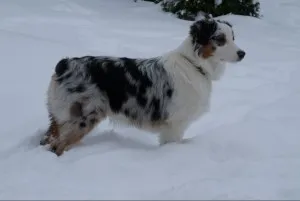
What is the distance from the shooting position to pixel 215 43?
15.1ft

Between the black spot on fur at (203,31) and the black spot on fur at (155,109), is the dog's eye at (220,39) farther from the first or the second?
the black spot on fur at (155,109)

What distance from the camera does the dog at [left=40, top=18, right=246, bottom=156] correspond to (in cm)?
448

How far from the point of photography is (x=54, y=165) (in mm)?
4020

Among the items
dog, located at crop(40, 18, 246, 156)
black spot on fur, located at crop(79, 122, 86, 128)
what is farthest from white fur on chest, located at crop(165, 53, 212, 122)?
black spot on fur, located at crop(79, 122, 86, 128)

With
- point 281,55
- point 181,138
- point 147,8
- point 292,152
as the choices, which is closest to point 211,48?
point 181,138

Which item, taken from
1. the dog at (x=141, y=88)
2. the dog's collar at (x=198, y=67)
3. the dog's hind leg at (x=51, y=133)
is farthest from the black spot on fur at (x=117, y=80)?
the dog's hind leg at (x=51, y=133)

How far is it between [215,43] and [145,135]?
1.36 meters

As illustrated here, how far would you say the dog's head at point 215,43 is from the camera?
457 cm

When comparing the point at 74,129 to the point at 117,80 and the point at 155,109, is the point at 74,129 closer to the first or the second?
the point at 117,80

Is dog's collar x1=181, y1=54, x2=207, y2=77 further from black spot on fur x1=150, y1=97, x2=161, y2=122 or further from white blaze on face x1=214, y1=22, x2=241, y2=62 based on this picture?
black spot on fur x1=150, y1=97, x2=161, y2=122

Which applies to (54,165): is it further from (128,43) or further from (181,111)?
(128,43)

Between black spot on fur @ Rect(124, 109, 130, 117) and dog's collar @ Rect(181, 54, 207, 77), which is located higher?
dog's collar @ Rect(181, 54, 207, 77)

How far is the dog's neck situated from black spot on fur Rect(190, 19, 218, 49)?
79mm

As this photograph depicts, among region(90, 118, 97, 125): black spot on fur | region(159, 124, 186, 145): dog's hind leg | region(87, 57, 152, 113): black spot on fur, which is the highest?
region(87, 57, 152, 113): black spot on fur
